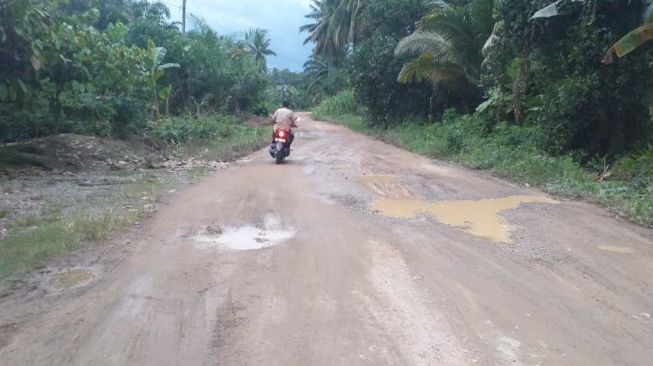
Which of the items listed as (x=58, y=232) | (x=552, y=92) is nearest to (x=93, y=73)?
(x=58, y=232)

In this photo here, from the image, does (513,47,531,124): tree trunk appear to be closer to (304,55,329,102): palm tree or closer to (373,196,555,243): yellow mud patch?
(373,196,555,243): yellow mud patch

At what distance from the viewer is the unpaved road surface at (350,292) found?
3.78 m

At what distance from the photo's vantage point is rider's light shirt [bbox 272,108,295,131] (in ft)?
46.6

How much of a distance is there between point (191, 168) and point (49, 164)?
3001 millimetres

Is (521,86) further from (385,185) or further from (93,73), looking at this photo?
(93,73)

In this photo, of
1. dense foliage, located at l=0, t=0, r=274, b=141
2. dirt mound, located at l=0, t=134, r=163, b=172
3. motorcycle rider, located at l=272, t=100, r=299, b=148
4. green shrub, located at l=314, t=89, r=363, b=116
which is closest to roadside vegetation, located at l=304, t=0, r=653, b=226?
motorcycle rider, located at l=272, t=100, r=299, b=148

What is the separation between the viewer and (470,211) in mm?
8047

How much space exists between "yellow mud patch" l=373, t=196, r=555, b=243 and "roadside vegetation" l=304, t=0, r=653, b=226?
4.73ft

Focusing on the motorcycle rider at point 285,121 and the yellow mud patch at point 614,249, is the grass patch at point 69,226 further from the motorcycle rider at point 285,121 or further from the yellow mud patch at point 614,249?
the yellow mud patch at point 614,249

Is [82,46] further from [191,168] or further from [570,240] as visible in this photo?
[570,240]

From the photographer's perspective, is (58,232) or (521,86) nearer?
(58,232)

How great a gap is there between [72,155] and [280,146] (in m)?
4.80

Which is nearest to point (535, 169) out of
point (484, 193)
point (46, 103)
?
point (484, 193)

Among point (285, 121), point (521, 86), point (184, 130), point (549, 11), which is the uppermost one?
point (549, 11)
